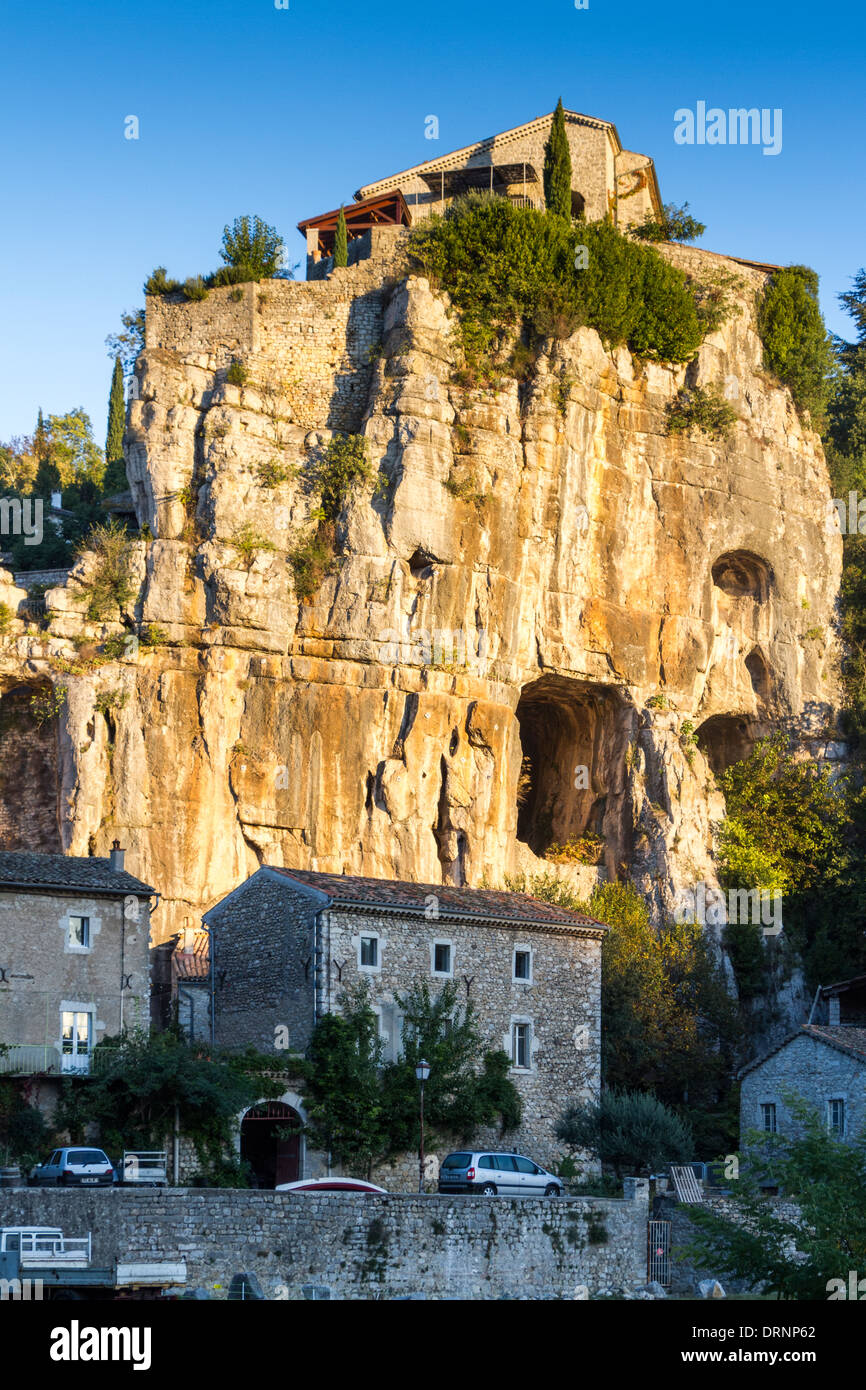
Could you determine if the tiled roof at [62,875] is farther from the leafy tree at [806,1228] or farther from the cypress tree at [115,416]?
the cypress tree at [115,416]

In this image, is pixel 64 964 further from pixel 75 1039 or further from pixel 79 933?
pixel 75 1039

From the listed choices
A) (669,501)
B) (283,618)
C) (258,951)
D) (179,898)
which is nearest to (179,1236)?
(258,951)

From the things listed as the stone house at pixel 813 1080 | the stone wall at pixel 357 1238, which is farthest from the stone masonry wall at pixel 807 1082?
the stone wall at pixel 357 1238

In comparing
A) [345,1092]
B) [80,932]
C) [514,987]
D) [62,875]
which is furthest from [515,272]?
[345,1092]

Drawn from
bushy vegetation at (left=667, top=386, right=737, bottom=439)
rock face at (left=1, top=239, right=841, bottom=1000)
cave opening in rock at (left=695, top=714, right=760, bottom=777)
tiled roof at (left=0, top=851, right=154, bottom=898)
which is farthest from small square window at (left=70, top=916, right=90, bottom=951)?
bushy vegetation at (left=667, top=386, right=737, bottom=439)

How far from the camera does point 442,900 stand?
4362 centimetres

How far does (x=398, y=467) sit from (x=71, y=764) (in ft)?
49.2

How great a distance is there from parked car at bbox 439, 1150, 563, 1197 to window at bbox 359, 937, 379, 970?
5465mm

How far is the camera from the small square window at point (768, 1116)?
44.2 meters

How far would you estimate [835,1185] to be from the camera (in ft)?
80.7

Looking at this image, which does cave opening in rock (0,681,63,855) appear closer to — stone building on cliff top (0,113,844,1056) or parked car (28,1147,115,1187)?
stone building on cliff top (0,113,844,1056)

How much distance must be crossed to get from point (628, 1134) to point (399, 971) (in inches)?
274
